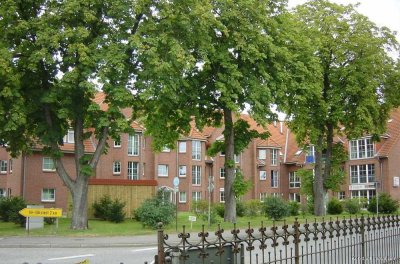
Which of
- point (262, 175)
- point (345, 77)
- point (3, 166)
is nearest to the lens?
point (345, 77)

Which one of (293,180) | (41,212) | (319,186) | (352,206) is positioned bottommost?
(352,206)

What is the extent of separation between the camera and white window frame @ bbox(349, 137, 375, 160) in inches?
2395

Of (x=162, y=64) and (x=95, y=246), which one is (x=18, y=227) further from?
(x=162, y=64)

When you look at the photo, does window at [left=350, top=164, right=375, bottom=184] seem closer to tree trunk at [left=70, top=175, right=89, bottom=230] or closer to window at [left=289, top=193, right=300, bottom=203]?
window at [left=289, top=193, right=300, bottom=203]

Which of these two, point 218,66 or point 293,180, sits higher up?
point 218,66

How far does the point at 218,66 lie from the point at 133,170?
2824 cm

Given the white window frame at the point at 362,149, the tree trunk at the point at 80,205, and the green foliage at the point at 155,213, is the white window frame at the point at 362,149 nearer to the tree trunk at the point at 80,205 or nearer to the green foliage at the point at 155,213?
the green foliage at the point at 155,213

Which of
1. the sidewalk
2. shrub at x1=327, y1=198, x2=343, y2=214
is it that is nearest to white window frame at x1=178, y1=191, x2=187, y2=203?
shrub at x1=327, y1=198, x2=343, y2=214

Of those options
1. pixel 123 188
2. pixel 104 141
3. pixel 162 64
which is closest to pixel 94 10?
pixel 162 64

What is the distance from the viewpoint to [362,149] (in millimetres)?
61938

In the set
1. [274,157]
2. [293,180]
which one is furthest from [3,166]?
[293,180]

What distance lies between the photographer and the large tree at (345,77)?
37.9m

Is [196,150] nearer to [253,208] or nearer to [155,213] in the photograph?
[253,208]

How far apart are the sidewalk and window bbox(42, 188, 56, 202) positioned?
24.8 m
